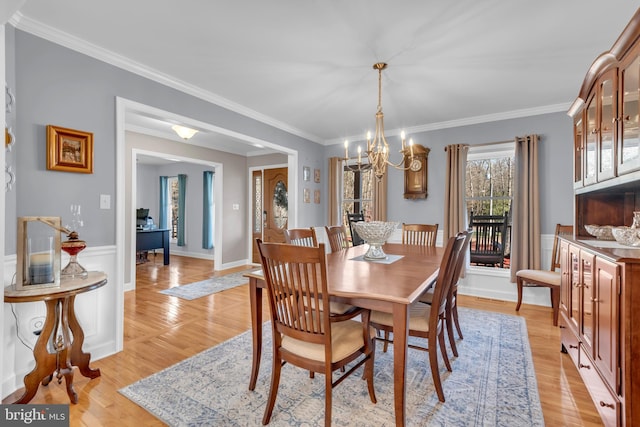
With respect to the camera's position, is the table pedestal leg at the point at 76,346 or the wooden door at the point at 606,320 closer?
the wooden door at the point at 606,320

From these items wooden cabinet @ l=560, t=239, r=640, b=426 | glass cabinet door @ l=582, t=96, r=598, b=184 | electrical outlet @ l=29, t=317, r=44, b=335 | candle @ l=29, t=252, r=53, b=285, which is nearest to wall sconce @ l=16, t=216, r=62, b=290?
candle @ l=29, t=252, r=53, b=285

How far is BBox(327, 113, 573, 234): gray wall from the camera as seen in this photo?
3639mm

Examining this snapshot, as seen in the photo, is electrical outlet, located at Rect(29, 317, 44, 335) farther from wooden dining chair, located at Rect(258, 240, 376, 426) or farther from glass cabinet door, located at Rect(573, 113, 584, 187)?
glass cabinet door, located at Rect(573, 113, 584, 187)

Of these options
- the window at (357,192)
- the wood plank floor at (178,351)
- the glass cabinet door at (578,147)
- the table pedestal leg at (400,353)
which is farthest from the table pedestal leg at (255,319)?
the window at (357,192)

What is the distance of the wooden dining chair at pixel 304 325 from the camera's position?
1.43m

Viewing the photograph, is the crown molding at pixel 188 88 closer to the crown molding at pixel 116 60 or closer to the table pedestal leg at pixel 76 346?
the crown molding at pixel 116 60

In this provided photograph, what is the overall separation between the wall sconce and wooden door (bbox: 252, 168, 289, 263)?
4.08 meters

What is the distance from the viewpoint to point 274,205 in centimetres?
605

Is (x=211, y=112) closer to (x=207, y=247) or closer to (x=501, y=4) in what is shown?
(x=501, y=4)

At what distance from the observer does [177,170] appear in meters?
7.46

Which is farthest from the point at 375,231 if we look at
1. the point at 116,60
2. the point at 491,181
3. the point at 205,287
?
the point at 205,287

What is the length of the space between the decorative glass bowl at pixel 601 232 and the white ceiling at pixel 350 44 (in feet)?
4.52

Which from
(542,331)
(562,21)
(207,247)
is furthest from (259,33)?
(207,247)

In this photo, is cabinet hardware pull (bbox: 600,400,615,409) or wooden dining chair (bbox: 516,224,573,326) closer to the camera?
cabinet hardware pull (bbox: 600,400,615,409)
